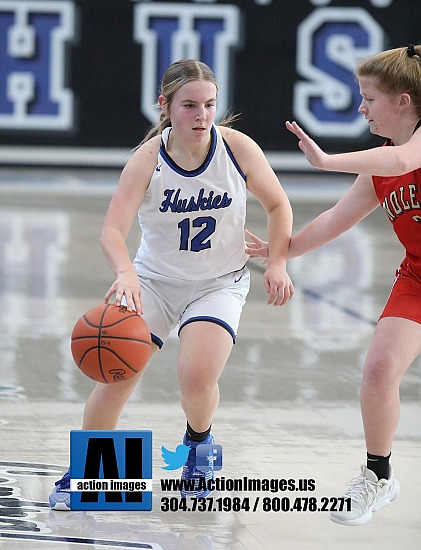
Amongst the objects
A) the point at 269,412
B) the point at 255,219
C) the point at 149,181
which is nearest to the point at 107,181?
the point at 255,219

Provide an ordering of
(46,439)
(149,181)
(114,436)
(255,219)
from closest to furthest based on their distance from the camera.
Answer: (114,436) < (149,181) < (46,439) < (255,219)

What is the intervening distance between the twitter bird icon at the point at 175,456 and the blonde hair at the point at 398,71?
1601 mm

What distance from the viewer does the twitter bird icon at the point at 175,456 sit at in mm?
4879

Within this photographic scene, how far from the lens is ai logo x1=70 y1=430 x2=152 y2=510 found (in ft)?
14.5

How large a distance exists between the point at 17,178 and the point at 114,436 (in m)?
16.1

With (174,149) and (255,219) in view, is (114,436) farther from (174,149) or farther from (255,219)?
(255,219)

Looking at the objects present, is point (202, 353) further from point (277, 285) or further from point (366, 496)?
point (366, 496)

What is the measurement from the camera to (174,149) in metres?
4.88

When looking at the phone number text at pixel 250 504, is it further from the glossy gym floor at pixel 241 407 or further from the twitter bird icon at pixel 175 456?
the twitter bird icon at pixel 175 456

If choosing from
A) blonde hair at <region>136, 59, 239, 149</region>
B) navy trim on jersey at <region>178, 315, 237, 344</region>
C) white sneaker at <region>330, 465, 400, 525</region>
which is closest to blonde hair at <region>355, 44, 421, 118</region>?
blonde hair at <region>136, 59, 239, 149</region>

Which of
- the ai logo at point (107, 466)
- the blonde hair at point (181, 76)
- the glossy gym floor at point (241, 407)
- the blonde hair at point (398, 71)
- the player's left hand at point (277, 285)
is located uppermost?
the blonde hair at point (398, 71)

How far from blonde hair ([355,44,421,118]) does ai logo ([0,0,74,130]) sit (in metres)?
17.0

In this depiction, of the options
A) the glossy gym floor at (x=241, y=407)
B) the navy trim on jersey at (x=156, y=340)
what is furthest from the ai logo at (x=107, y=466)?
the navy trim on jersey at (x=156, y=340)

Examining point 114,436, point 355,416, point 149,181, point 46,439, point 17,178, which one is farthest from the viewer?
point 17,178
